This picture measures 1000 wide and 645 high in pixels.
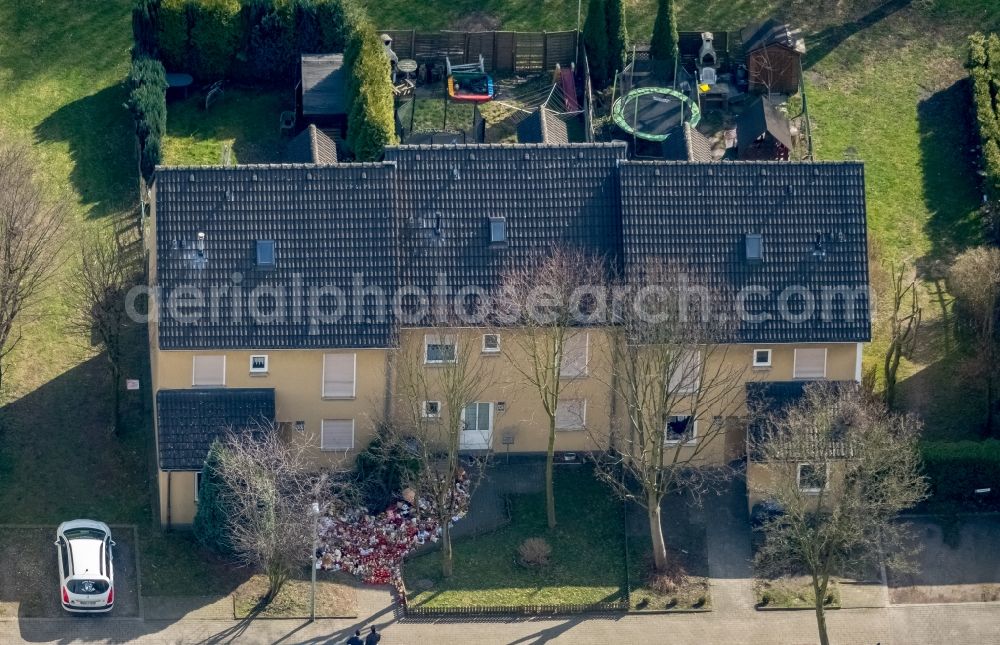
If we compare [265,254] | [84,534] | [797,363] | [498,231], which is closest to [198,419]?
[84,534]

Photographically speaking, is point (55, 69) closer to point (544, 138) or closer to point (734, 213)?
point (544, 138)

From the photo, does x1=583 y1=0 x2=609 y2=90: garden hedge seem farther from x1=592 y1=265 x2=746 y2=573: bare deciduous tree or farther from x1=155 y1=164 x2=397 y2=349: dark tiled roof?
x1=592 y1=265 x2=746 y2=573: bare deciduous tree

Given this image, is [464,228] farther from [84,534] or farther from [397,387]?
[84,534]

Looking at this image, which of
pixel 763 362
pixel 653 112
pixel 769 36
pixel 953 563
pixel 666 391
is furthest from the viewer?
pixel 769 36

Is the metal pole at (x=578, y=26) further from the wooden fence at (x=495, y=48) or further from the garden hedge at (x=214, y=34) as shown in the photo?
the garden hedge at (x=214, y=34)

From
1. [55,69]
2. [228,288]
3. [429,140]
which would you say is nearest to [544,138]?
[429,140]

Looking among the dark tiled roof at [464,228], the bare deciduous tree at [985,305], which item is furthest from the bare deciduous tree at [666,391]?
the bare deciduous tree at [985,305]
